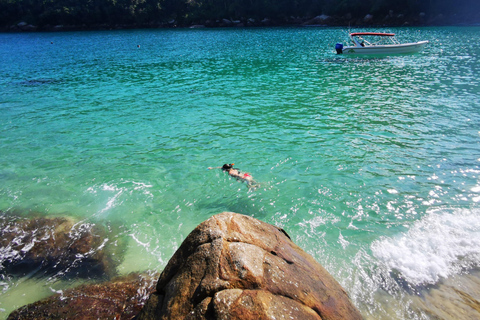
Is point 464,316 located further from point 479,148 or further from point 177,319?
point 479,148

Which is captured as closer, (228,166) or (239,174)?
(239,174)

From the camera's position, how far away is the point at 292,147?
39.3 ft

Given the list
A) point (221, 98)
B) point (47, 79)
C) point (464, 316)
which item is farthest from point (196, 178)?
point (47, 79)

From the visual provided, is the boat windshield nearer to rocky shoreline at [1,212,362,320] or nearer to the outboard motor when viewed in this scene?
the outboard motor

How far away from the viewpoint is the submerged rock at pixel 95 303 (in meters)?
5.11

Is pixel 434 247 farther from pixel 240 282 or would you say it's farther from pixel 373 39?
pixel 373 39

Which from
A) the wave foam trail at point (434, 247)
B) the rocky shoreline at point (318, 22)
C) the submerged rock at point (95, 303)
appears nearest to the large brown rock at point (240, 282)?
the submerged rock at point (95, 303)

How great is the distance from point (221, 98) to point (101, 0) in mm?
108222

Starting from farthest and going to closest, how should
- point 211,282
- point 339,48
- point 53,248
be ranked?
point 339,48
point 53,248
point 211,282

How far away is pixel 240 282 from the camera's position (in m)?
3.55

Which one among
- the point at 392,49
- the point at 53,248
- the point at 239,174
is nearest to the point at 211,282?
the point at 53,248

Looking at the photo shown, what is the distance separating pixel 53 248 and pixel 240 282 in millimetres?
5846

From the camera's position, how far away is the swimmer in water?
31.7 ft

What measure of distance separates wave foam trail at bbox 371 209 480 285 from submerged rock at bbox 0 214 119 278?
647 centimetres
